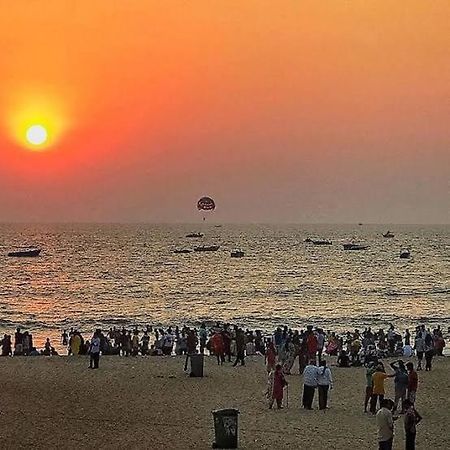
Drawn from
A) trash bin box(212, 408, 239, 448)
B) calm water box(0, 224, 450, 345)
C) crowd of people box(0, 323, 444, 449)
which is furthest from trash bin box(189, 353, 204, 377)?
calm water box(0, 224, 450, 345)

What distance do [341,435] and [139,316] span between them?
138 ft

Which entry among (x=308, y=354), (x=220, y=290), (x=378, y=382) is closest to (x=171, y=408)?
(x=378, y=382)

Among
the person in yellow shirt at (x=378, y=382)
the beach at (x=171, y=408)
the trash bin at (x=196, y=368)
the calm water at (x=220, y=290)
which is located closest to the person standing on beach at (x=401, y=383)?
the person in yellow shirt at (x=378, y=382)

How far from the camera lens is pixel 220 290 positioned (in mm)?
80250

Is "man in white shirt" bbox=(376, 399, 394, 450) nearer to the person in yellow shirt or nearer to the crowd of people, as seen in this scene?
the crowd of people

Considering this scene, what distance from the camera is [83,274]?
3925 inches

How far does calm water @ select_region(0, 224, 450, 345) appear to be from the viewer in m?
56.9

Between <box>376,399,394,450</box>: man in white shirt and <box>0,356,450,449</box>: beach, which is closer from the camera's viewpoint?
<box>376,399,394,450</box>: man in white shirt

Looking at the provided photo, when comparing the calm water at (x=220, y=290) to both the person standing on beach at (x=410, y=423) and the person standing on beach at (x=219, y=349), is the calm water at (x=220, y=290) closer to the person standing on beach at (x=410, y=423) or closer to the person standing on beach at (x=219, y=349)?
the person standing on beach at (x=219, y=349)

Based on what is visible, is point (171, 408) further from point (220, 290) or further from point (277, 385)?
point (220, 290)

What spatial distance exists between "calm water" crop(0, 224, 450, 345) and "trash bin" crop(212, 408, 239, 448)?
1287 inches

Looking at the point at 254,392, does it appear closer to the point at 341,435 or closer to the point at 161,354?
the point at 341,435

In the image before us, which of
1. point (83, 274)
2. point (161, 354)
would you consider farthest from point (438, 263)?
point (161, 354)

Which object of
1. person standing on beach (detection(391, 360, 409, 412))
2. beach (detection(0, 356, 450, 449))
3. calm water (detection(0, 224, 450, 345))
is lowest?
calm water (detection(0, 224, 450, 345))
